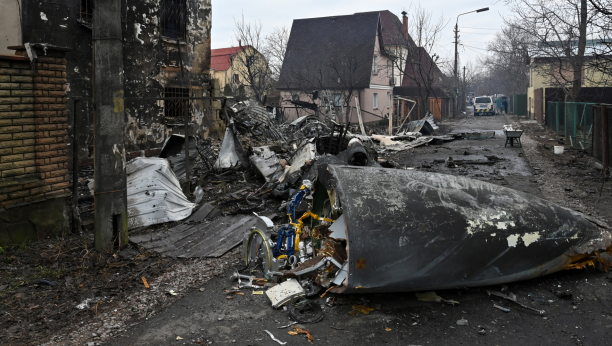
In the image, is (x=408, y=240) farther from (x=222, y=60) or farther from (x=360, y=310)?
(x=222, y=60)

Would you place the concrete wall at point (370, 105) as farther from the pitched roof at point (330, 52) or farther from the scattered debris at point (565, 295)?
the scattered debris at point (565, 295)

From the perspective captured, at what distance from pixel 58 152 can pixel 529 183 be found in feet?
29.6

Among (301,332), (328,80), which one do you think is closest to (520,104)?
(328,80)

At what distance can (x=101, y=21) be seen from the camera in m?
5.29

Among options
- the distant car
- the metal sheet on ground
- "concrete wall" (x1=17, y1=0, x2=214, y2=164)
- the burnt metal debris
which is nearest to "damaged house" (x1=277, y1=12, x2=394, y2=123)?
"concrete wall" (x1=17, y1=0, x2=214, y2=164)

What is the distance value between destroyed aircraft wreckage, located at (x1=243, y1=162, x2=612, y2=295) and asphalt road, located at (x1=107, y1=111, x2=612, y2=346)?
20 cm

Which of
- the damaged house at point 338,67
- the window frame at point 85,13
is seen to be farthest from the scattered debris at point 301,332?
the damaged house at point 338,67

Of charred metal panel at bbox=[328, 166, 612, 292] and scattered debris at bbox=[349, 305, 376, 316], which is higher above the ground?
charred metal panel at bbox=[328, 166, 612, 292]

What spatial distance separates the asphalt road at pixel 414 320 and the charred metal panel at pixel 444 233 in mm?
208

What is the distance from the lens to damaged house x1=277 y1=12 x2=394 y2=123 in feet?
97.8

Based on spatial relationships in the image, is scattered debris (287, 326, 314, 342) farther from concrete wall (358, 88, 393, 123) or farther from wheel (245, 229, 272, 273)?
concrete wall (358, 88, 393, 123)

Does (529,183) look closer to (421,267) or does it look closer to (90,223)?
(421,267)

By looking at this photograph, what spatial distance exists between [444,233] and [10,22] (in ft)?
36.9

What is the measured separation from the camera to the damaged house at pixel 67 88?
532 centimetres
